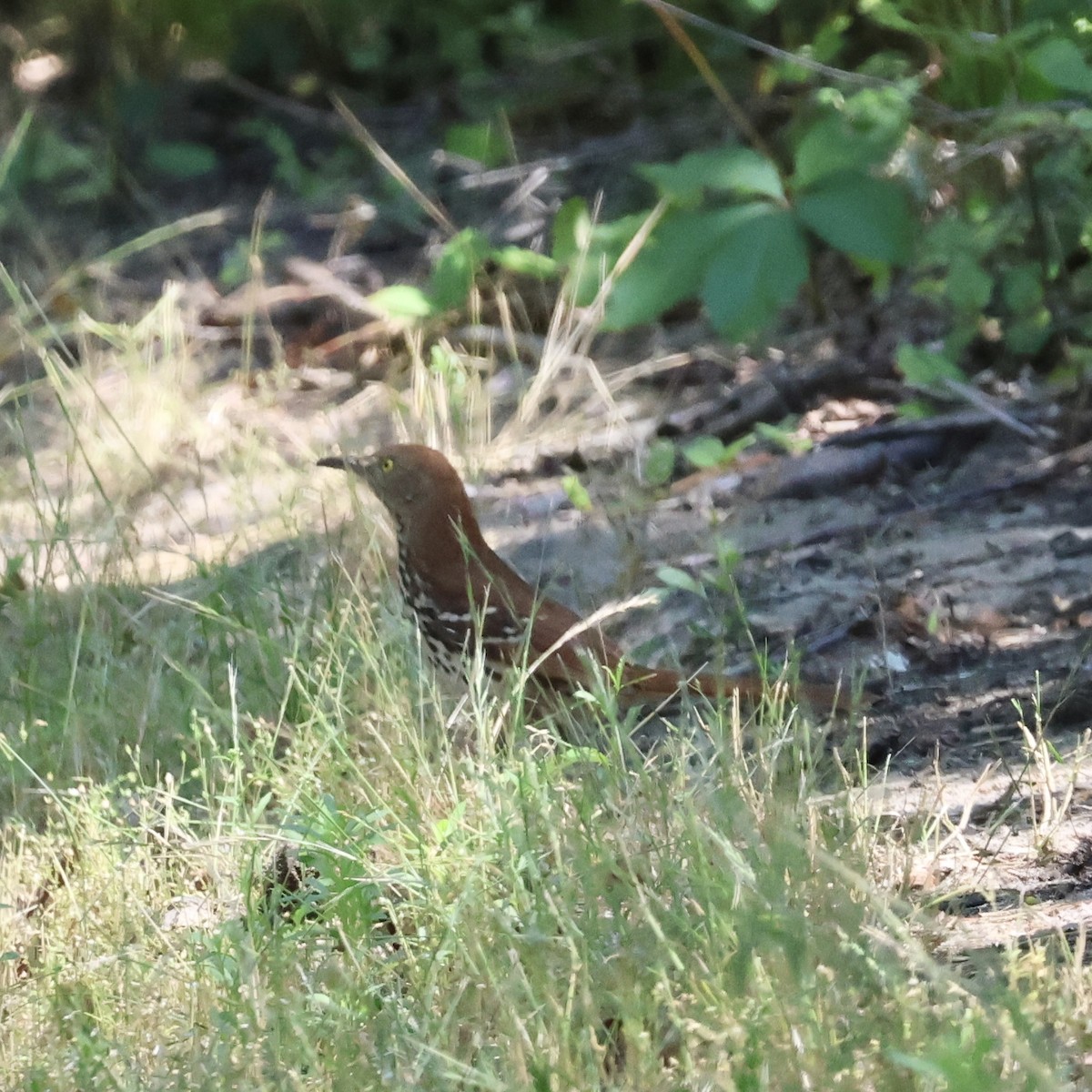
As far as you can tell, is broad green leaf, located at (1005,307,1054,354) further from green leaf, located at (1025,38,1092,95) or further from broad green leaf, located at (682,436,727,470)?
green leaf, located at (1025,38,1092,95)

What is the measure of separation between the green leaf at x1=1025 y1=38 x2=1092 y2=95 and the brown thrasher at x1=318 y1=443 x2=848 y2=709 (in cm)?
129

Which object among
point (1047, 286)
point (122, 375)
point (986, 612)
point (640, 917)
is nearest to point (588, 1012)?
point (640, 917)

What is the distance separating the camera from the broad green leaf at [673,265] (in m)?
3.95

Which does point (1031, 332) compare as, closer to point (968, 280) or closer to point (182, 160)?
point (968, 280)

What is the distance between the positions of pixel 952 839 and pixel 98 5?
20.7 feet

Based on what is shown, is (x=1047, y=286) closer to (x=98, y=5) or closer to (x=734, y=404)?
(x=734, y=404)

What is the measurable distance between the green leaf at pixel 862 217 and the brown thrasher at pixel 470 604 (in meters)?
1.13

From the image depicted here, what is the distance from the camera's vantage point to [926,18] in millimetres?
4234

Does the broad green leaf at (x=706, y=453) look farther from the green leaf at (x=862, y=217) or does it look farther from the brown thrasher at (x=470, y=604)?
the brown thrasher at (x=470, y=604)

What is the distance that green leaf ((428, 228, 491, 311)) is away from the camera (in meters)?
5.08

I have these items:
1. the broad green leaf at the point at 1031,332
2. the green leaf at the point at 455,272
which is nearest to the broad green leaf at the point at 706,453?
the broad green leaf at the point at 1031,332

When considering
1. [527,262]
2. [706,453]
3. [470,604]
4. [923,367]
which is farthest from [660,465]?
[470,604]

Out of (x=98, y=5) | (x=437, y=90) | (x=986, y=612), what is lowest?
(x=986, y=612)

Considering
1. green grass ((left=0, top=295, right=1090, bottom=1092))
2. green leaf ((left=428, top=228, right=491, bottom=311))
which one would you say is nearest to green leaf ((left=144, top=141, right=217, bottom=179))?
green leaf ((left=428, top=228, right=491, bottom=311))
